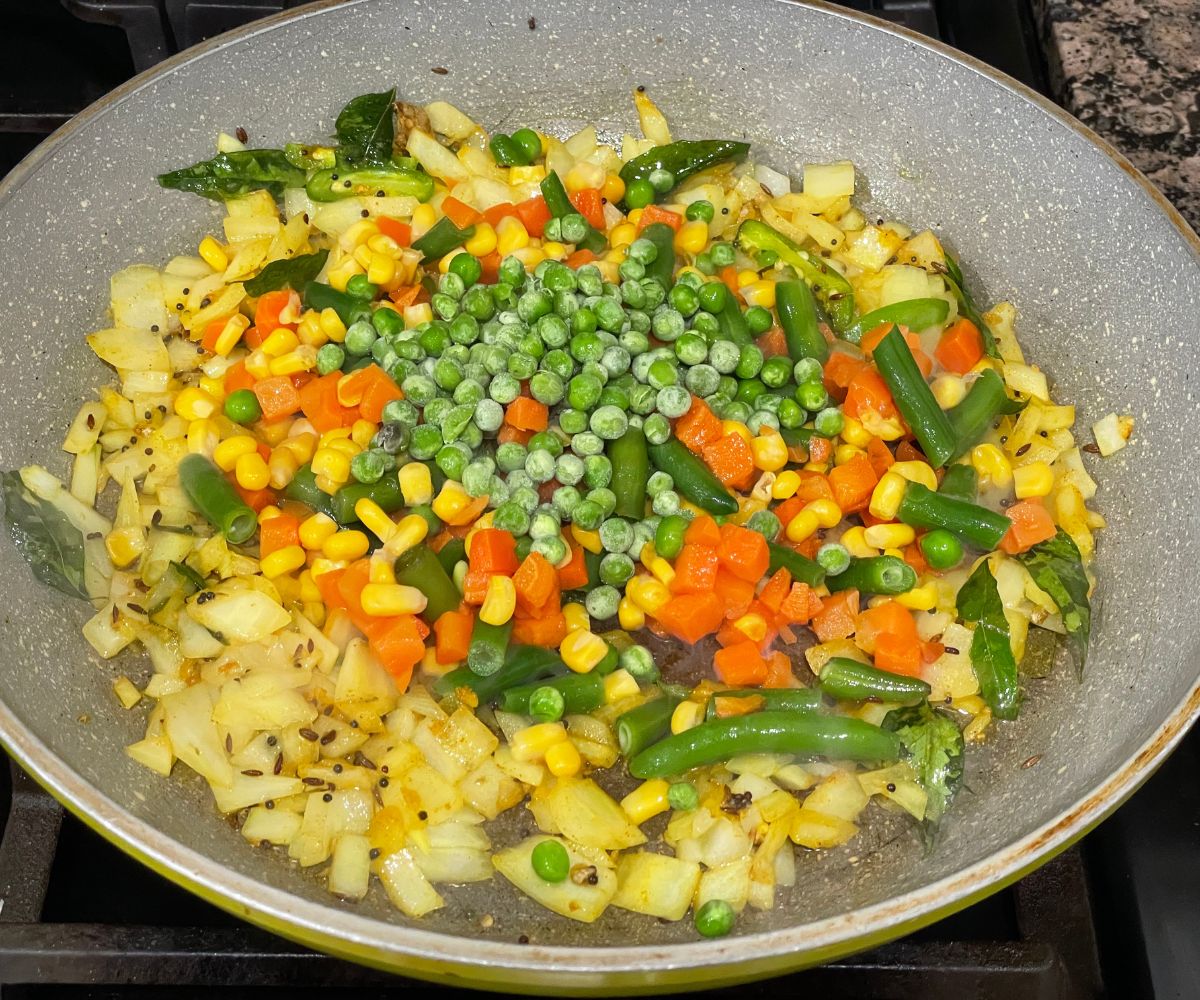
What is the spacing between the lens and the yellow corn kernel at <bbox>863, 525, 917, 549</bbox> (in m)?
2.82

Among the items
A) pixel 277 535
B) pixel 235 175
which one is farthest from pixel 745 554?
pixel 235 175

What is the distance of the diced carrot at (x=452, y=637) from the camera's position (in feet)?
8.61

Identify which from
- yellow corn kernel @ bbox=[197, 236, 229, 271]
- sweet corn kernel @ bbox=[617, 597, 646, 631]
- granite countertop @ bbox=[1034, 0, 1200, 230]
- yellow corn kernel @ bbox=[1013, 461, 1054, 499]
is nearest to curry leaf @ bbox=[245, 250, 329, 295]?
yellow corn kernel @ bbox=[197, 236, 229, 271]

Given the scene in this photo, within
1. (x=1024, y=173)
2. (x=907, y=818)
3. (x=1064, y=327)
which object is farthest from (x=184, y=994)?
(x=1024, y=173)

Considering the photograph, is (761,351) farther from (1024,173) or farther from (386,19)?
(386,19)

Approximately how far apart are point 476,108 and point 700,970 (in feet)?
9.47

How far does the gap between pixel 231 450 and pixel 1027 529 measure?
7.04 feet

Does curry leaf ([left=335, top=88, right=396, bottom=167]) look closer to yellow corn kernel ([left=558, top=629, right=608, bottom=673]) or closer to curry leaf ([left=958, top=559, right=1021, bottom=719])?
yellow corn kernel ([left=558, top=629, right=608, bottom=673])

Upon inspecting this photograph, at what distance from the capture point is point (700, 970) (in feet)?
6.31

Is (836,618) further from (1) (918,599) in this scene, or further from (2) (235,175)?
(2) (235,175)

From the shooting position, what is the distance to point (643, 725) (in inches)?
99.7

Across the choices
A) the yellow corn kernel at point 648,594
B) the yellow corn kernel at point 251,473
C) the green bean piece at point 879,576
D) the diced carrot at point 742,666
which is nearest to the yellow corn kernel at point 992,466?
the green bean piece at point 879,576

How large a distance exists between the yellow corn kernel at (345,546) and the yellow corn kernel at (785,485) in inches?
43.3

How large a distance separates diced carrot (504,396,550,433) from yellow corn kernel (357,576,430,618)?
1.94 feet
